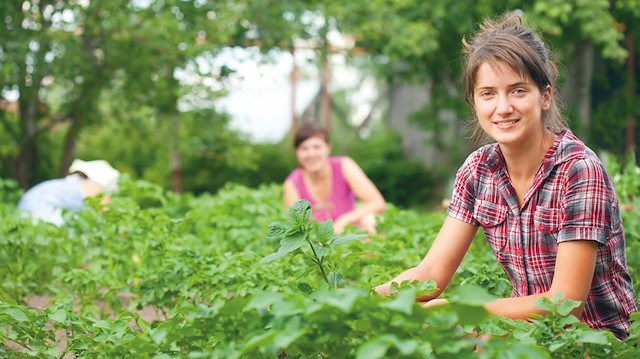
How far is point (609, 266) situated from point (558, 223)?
21 centimetres

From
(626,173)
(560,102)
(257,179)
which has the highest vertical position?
(560,102)

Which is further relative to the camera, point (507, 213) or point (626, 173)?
point (626, 173)

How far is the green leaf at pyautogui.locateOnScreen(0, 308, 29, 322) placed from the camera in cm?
212

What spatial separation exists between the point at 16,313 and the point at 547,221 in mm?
1472

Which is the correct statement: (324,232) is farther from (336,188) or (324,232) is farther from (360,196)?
(336,188)

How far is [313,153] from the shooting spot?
5707 millimetres

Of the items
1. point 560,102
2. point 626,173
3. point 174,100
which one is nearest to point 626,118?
point 174,100

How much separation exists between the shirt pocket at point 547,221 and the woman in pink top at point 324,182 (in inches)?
129

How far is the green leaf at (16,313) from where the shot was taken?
2.12 metres

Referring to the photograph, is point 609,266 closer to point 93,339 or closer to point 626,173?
point 93,339

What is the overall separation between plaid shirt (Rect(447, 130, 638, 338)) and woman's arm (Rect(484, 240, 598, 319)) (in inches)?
1.1

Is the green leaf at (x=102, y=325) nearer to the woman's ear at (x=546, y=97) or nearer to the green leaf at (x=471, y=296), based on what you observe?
the green leaf at (x=471, y=296)

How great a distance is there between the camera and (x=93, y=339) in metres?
2.08

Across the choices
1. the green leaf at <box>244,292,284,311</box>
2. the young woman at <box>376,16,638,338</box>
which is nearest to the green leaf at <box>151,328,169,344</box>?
the green leaf at <box>244,292,284,311</box>
